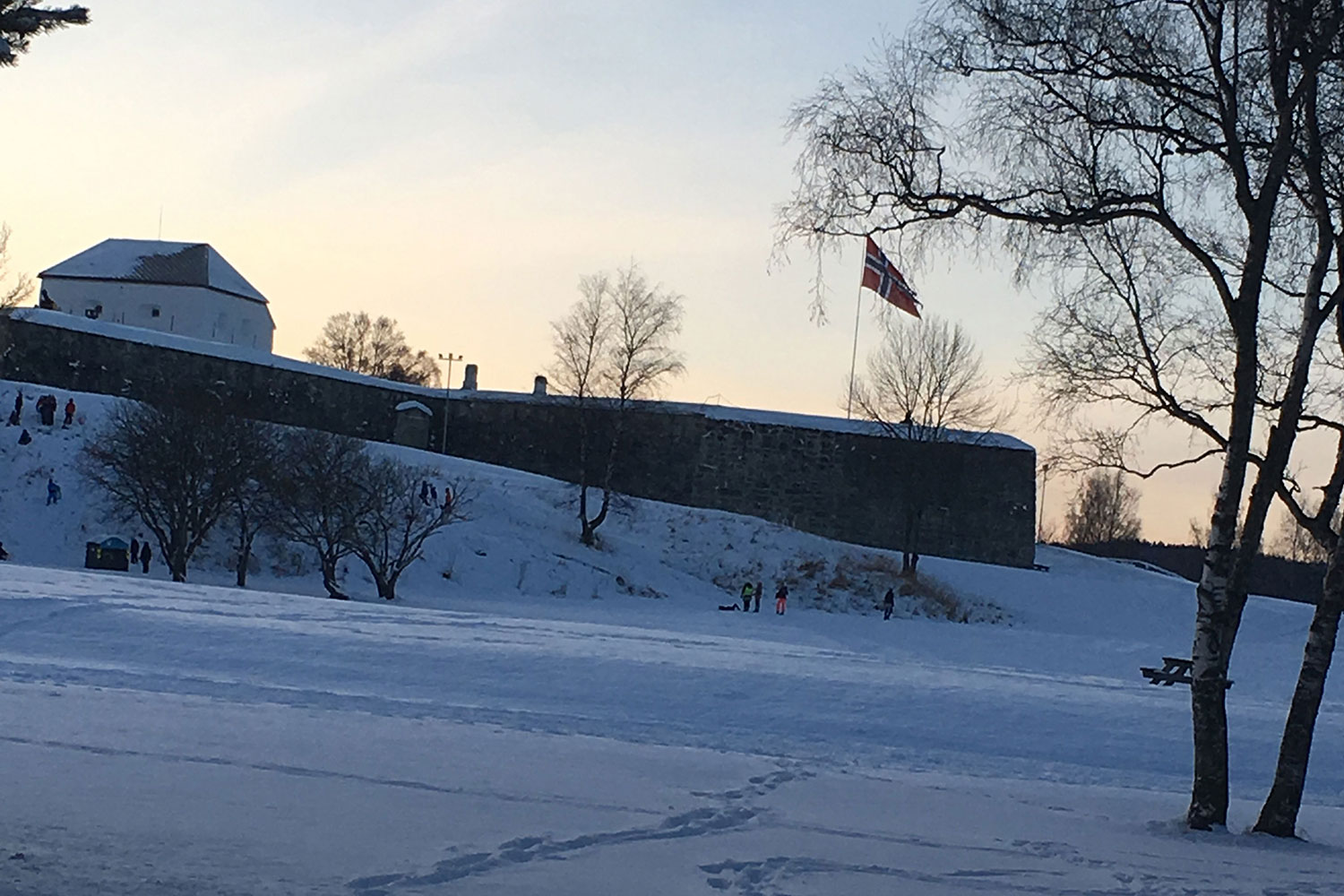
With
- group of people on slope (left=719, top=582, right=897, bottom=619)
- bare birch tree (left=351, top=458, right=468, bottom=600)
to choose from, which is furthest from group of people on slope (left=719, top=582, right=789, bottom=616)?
bare birch tree (left=351, top=458, right=468, bottom=600)

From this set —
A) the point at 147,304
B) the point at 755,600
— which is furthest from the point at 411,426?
the point at 147,304

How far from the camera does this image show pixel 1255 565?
68938 mm

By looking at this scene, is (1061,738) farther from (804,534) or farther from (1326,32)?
(804,534)

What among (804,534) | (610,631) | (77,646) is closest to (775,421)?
(804,534)

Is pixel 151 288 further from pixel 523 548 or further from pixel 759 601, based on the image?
pixel 759 601

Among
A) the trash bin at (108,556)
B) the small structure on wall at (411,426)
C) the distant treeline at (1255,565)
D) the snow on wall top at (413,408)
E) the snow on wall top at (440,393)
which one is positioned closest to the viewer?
the trash bin at (108,556)

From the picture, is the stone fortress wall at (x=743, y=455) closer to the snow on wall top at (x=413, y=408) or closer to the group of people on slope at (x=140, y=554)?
the snow on wall top at (x=413, y=408)

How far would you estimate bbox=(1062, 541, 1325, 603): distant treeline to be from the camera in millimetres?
63531

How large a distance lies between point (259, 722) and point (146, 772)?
96.1 inches

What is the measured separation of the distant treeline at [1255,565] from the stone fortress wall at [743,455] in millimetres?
15595

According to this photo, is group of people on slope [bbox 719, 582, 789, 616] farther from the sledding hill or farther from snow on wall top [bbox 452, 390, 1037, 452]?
snow on wall top [bbox 452, 390, 1037, 452]

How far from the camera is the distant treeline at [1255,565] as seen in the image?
208ft

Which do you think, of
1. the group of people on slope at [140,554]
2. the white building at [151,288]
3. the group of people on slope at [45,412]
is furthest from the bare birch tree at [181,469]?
the white building at [151,288]

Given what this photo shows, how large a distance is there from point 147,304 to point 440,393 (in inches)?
808
